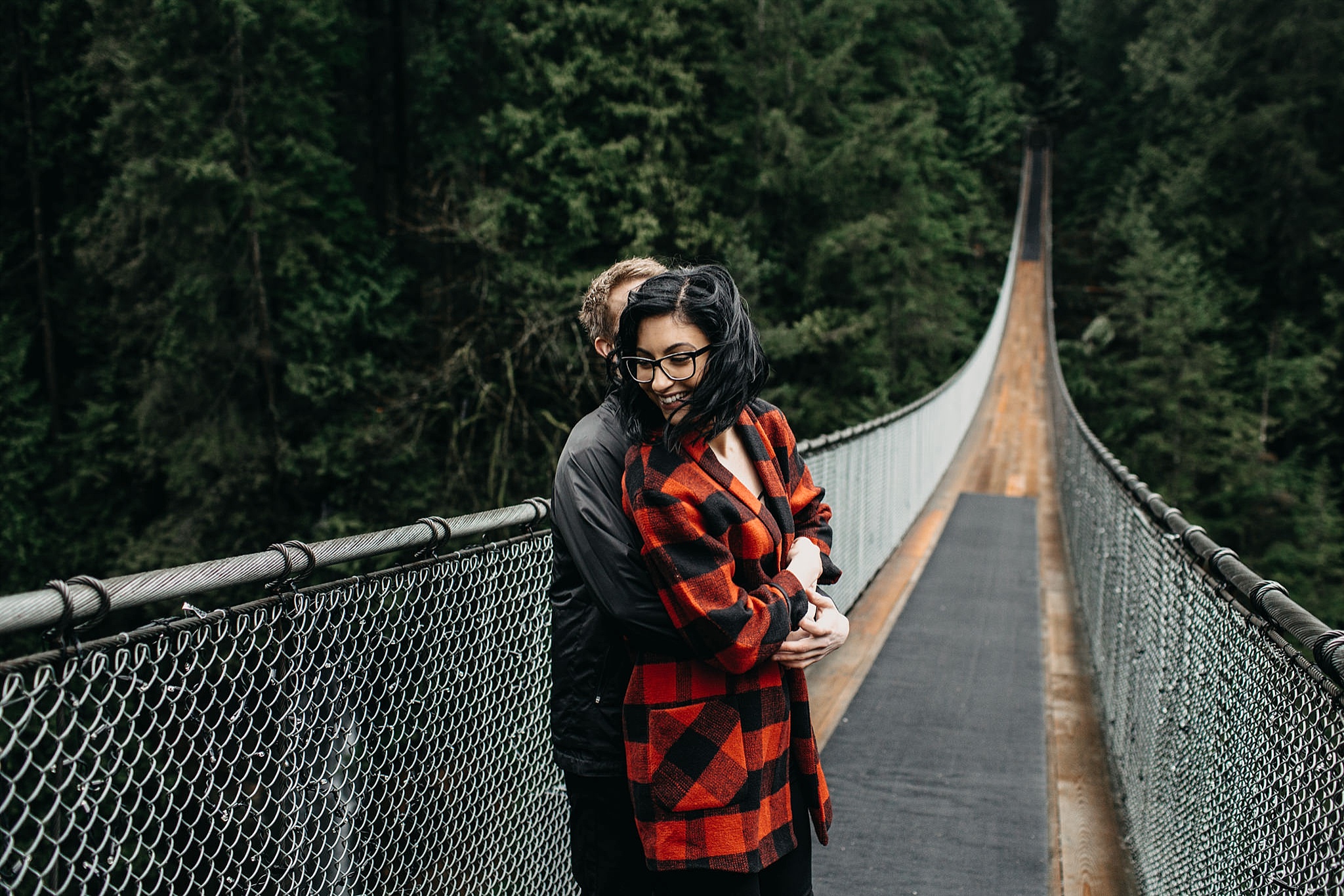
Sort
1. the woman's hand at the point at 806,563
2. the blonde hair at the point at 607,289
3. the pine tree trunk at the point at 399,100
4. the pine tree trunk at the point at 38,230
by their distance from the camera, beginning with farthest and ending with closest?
the pine tree trunk at the point at 399,100, the pine tree trunk at the point at 38,230, the blonde hair at the point at 607,289, the woman's hand at the point at 806,563

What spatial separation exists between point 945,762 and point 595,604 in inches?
102

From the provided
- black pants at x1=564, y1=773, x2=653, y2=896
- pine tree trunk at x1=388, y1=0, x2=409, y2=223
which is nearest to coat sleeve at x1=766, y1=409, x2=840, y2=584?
black pants at x1=564, y1=773, x2=653, y2=896

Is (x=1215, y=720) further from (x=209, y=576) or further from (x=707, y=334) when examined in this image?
(x=209, y=576)

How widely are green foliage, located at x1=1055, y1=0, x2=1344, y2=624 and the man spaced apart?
23.9 m

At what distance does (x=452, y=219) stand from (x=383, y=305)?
103 inches

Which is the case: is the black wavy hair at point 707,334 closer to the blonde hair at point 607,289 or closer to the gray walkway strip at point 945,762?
the blonde hair at point 607,289

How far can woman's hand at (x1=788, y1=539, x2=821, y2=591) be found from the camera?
1.70 m

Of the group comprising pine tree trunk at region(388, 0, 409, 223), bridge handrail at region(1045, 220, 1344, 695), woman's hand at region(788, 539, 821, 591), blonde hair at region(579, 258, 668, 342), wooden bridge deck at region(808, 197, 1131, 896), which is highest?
pine tree trunk at region(388, 0, 409, 223)

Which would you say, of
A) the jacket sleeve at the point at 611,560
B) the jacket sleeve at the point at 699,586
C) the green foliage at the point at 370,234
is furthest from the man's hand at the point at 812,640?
the green foliage at the point at 370,234

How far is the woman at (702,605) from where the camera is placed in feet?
4.82

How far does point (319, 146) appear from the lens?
54.4 ft

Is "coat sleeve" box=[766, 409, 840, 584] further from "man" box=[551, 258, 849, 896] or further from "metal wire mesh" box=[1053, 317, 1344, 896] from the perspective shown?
"metal wire mesh" box=[1053, 317, 1344, 896]

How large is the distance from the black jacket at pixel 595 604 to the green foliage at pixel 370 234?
1039 centimetres

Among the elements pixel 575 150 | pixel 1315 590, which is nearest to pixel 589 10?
pixel 575 150
